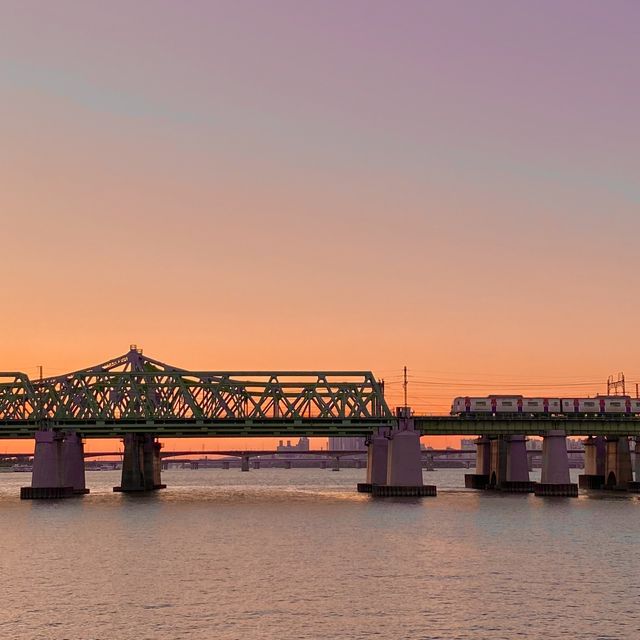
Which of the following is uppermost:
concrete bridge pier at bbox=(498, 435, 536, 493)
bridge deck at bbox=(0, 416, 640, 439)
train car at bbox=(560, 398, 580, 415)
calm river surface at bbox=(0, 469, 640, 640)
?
train car at bbox=(560, 398, 580, 415)

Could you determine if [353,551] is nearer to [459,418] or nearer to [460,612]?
[460,612]

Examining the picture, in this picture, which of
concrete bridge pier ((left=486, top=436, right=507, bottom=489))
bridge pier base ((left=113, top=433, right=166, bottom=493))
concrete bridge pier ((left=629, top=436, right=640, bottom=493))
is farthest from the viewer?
concrete bridge pier ((left=486, top=436, right=507, bottom=489))

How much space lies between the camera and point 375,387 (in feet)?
550

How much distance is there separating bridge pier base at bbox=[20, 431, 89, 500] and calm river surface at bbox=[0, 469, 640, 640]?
38202 mm

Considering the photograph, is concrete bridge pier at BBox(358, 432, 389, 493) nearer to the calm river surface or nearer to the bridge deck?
the bridge deck

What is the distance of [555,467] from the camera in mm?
160375

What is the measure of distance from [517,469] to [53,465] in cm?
7868

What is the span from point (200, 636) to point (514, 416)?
119 metres

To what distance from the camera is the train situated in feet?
535

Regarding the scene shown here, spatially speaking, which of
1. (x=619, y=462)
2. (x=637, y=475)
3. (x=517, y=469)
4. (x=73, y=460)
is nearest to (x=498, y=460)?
(x=517, y=469)

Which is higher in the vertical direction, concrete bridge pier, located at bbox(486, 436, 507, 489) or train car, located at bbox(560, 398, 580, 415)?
train car, located at bbox(560, 398, 580, 415)

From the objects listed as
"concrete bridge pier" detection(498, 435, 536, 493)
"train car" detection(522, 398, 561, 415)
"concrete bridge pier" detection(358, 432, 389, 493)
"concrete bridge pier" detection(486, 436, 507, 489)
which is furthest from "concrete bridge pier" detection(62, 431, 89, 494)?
"concrete bridge pier" detection(486, 436, 507, 489)

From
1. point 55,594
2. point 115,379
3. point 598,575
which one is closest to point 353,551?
point 598,575

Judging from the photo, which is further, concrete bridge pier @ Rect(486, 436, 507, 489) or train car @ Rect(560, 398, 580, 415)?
concrete bridge pier @ Rect(486, 436, 507, 489)
